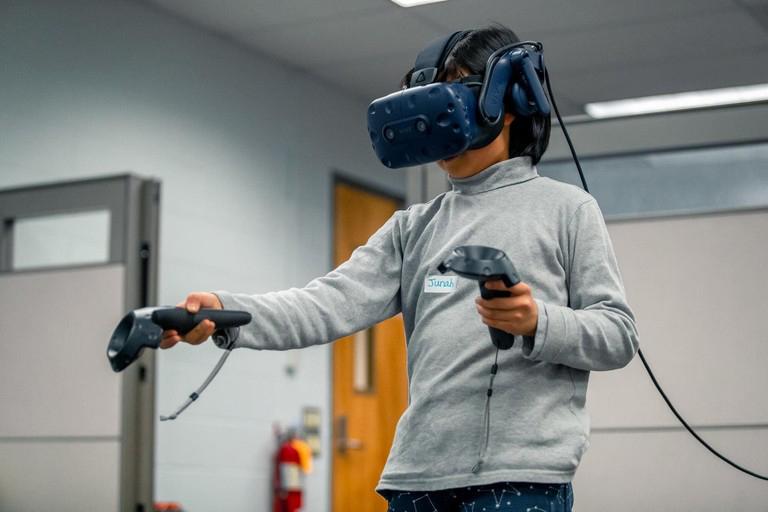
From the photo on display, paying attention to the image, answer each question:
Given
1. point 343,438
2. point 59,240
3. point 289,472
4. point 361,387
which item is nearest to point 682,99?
point 361,387

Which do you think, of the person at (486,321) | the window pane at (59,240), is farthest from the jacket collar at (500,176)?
the window pane at (59,240)

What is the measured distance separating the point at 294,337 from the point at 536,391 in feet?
0.93

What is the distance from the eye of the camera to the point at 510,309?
3.53 feet

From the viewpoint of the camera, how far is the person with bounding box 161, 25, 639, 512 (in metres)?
1.18

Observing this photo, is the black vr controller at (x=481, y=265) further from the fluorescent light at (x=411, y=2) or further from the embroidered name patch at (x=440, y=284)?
the fluorescent light at (x=411, y=2)

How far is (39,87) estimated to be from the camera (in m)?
3.92

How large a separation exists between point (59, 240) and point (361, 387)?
7.12ft

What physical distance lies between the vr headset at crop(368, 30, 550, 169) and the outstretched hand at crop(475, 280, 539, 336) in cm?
22

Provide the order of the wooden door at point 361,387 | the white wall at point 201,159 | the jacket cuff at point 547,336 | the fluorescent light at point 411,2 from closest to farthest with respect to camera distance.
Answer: the jacket cuff at point 547,336
the white wall at point 201,159
the fluorescent light at point 411,2
the wooden door at point 361,387

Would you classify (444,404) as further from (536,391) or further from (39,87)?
(39,87)

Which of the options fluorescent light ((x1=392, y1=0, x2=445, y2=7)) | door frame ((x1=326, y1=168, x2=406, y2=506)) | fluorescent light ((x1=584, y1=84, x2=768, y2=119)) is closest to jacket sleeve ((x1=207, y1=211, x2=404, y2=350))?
fluorescent light ((x1=392, y1=0, x2=445, y2=7))

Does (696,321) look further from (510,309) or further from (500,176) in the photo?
(510,309)

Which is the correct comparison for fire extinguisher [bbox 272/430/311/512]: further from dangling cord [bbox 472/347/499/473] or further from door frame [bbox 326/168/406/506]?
dangling cord [bbox 472/347/499/473]

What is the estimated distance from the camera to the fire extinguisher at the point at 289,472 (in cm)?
489
